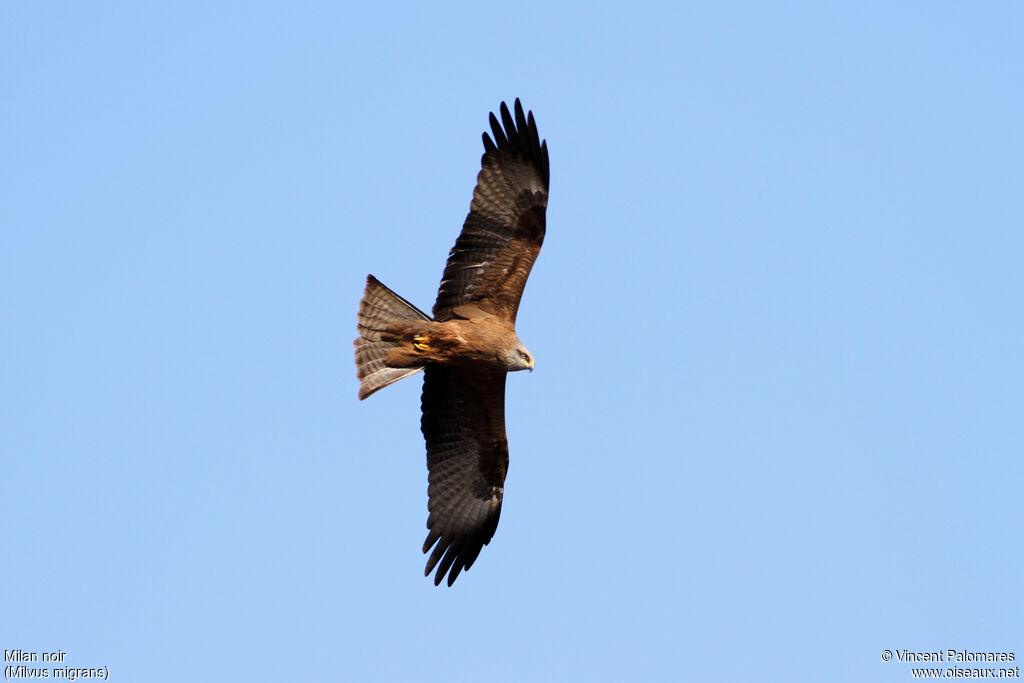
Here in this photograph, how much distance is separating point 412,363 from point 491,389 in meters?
0.86

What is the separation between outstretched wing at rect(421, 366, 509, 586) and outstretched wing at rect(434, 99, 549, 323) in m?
1.28

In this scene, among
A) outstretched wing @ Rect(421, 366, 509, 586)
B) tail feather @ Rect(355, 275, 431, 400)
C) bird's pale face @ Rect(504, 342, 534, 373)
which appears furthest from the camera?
Answer: outstretched wing @ Rect(421, 366, 509, 586)

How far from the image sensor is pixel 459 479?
39.0 ft

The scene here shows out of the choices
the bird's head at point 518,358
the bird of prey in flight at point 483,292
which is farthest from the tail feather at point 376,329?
the bird's head at point 518,358

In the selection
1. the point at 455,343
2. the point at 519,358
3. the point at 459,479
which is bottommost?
the point at 459,479

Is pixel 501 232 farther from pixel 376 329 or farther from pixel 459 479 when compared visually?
pixel 459 479

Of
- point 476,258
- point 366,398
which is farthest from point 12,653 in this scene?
point 476,258

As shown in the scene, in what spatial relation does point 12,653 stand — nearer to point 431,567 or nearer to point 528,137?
point 431,567

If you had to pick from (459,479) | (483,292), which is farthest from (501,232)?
(459,479)

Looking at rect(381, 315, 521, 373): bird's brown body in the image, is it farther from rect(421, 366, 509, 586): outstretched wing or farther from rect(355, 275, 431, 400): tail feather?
rect(421, 366, 509, 586): outstretched wing

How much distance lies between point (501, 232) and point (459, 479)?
8.83 feet

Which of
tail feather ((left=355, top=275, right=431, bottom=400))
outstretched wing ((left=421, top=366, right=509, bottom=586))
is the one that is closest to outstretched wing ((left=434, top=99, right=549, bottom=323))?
tail feather ((left=355, top=275, right=431, bottom=400))

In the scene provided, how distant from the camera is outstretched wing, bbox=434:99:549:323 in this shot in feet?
35.3

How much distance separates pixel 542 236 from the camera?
10828 millimetres
